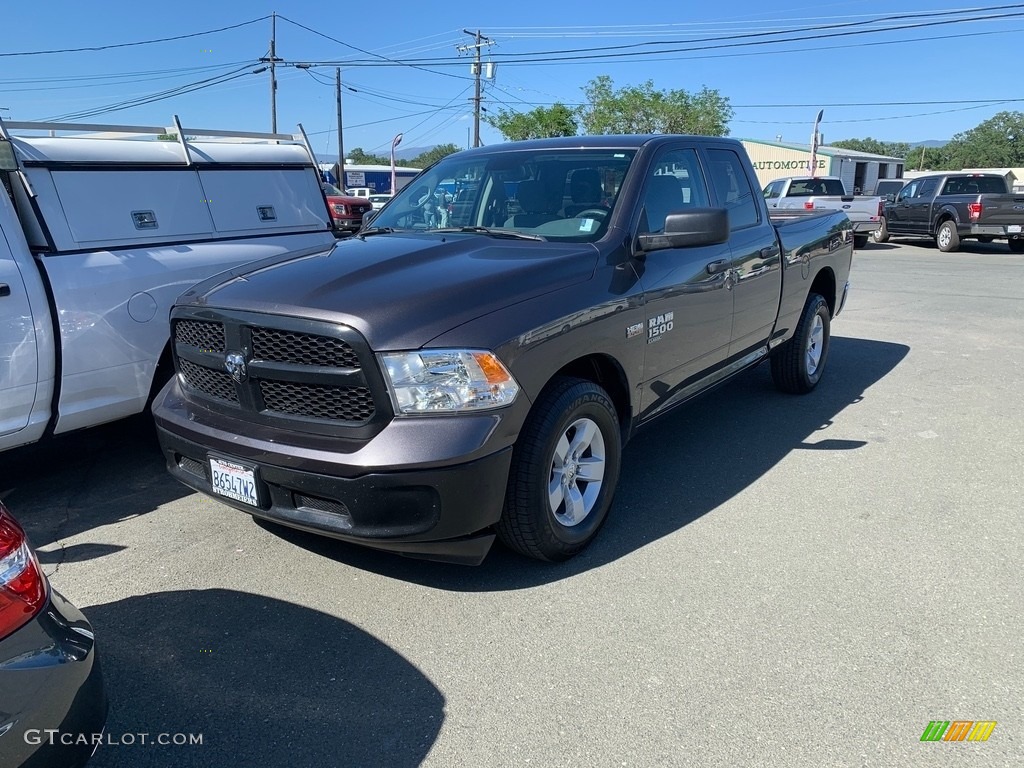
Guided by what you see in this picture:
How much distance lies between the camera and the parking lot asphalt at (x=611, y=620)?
2.49m

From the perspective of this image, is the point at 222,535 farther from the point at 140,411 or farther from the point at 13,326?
the point at 13,326

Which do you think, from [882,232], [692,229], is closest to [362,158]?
[882,232]

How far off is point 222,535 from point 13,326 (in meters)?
1.46

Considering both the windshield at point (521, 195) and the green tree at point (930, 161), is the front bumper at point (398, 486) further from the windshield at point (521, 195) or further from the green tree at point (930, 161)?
the green tree at point (930, 161)

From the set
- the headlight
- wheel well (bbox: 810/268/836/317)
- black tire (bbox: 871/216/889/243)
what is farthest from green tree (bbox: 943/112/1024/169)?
the headlight

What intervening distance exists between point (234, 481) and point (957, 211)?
64.6 feet

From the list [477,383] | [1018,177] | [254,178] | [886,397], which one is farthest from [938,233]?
[1018,177]

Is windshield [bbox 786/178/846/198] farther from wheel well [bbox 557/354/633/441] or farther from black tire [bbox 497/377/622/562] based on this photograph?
black tire [bbox 497/377/622/562]

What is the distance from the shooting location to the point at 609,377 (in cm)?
383

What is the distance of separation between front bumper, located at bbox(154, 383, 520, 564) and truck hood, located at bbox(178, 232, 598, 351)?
Answer: 387 millimetres

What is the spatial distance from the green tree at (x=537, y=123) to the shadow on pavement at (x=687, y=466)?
38524 millimetres

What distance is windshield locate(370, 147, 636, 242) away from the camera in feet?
13.1

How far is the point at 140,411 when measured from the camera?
180 inches

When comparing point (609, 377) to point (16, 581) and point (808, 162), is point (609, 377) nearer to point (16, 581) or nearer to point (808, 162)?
point (16, 581)
